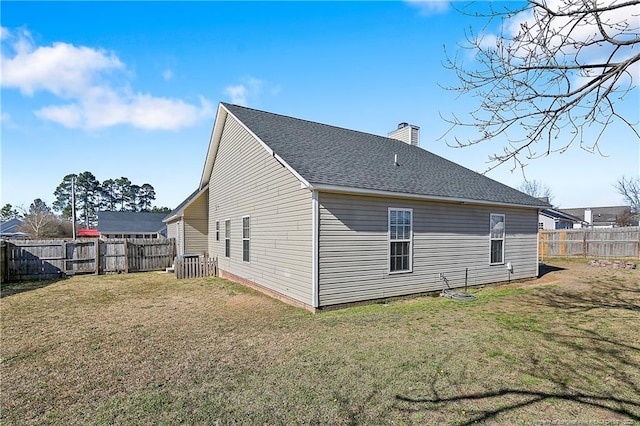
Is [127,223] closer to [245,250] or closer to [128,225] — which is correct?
[128,225]

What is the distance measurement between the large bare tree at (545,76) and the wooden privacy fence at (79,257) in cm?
1599

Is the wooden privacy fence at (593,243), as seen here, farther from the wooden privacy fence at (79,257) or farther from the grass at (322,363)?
the wooden privacy fence at (79,257)

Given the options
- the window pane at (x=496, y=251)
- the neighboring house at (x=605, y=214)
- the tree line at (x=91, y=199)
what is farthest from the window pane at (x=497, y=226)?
the tree line at (x=91, y=199)

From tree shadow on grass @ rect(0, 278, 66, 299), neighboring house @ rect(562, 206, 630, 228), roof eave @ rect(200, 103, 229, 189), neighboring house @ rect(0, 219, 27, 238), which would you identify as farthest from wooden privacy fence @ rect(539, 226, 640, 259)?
neighboring house @ rect(0, 219, 27, 238)

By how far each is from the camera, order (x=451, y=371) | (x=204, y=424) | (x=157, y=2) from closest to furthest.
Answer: (x=204, y=424), (x=451, y=371), (x=157, y=2)

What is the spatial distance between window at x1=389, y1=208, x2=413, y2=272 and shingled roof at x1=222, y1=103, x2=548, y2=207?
2.06 feet

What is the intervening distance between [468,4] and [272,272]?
742 cm

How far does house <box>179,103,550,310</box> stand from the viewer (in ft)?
25.3

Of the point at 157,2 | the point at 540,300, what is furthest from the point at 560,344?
the point at 157,2

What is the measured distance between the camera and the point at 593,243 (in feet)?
66.1

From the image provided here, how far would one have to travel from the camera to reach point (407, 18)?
22.3 feet

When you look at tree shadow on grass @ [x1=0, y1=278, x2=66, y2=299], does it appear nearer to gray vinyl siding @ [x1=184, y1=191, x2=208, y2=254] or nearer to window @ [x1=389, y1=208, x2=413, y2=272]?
gray vinyl siding @ [x1=184, y1=191, x2=208, y2=254]

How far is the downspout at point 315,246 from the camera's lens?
7.32m

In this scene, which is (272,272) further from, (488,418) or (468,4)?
(468,4)
